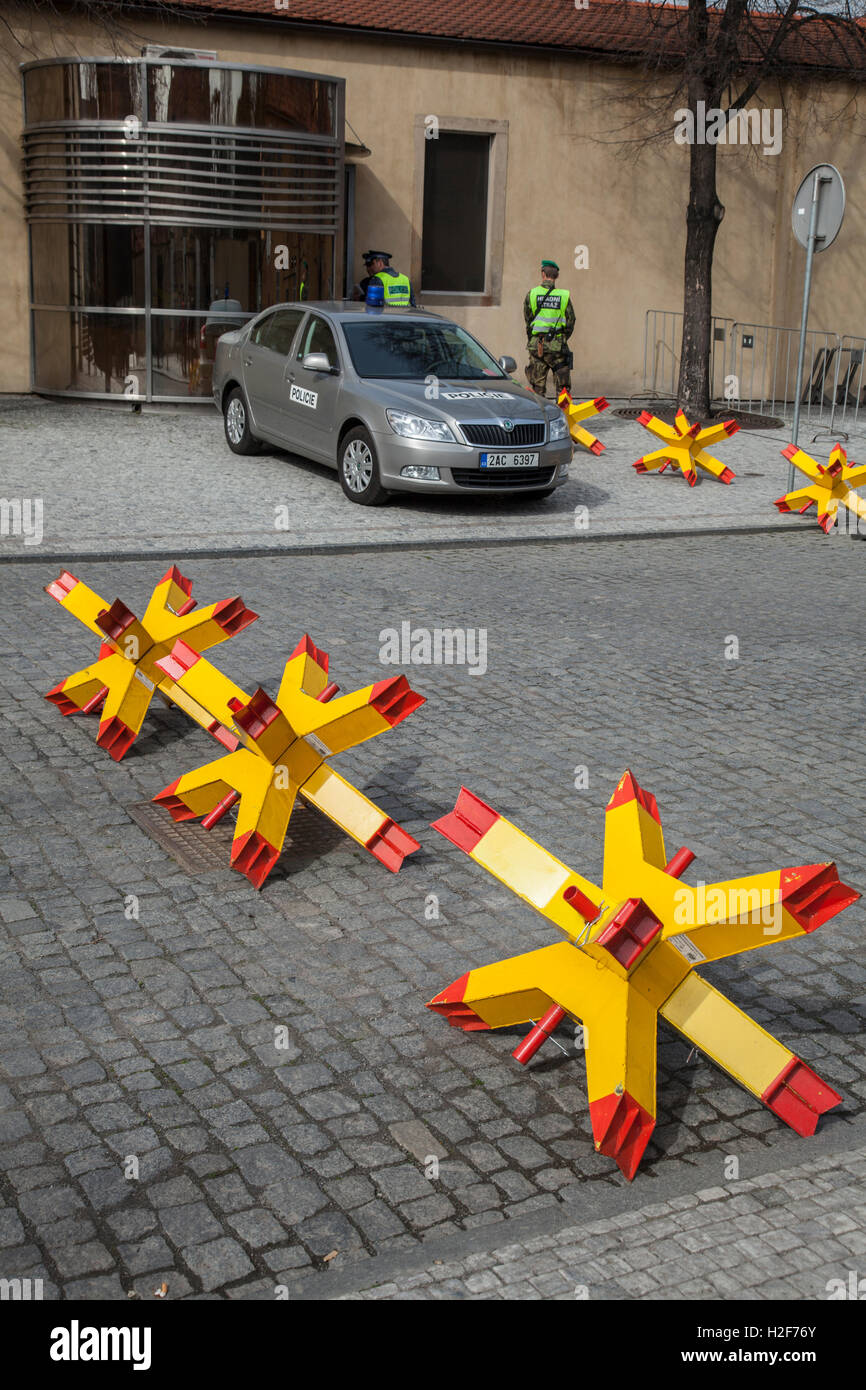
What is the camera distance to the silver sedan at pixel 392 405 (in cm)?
1317

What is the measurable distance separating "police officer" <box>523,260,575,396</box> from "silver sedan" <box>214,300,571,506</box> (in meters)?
3.06

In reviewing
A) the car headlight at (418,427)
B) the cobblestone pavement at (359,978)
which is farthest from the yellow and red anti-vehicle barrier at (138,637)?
the car headlight at (418,427)

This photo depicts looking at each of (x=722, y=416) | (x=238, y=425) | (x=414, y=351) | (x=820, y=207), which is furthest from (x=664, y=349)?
(x=414, y=351)

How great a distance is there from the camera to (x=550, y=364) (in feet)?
60.0

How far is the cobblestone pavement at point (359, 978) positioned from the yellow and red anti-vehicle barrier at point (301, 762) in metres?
0.16

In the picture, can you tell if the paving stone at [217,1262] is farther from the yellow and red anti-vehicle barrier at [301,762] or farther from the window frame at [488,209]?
the window frame at [488,209]

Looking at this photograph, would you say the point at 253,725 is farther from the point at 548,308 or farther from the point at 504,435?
the point at 548,308

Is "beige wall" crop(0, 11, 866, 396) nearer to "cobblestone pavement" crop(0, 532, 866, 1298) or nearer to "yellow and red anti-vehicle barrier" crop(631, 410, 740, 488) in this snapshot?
"yellow and red anti-vehicle barrier" crop(631, 410, 740, 488)

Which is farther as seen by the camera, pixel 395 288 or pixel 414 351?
pixel 395 288

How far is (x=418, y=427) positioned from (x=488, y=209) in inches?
428

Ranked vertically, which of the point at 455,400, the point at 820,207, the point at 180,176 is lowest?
the point at 455,400

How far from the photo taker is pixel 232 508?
13.4 metres
